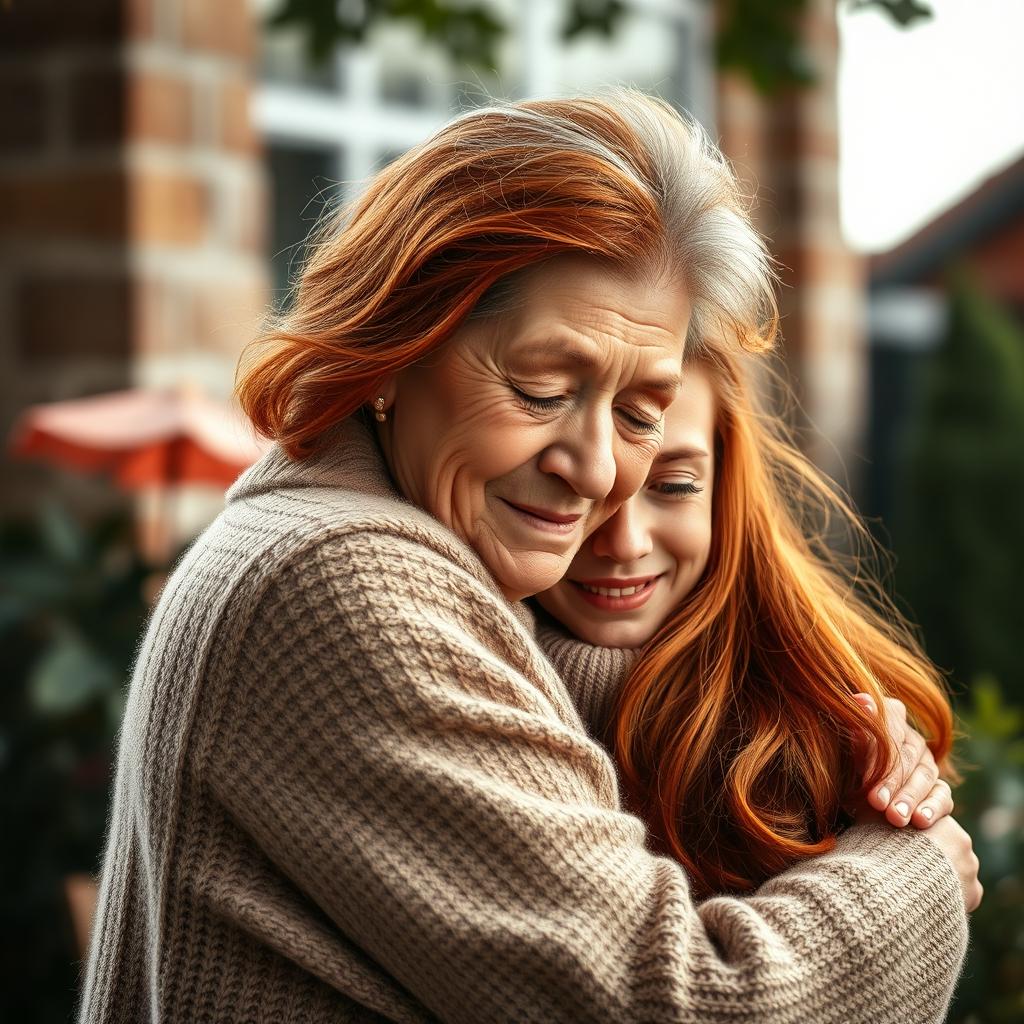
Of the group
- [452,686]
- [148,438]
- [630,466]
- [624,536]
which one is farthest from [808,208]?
[452,686]

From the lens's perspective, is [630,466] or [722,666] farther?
[722,666]

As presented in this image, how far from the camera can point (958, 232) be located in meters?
11.7

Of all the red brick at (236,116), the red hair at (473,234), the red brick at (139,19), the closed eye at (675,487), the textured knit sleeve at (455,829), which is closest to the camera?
the textured knit sleeve at (455,829)

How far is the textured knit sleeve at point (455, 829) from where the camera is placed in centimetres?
155

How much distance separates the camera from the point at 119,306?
4.11 m

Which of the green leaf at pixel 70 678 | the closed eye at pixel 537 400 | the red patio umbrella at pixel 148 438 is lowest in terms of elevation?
the green leaf at pixel 70 678

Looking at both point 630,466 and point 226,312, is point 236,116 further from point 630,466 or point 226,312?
point 630,466

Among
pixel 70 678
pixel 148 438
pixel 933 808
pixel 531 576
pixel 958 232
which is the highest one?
pixel 531 576

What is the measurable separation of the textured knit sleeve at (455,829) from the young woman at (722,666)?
30 centimetres

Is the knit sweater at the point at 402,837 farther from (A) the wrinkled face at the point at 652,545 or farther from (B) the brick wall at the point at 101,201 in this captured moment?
(B) the brick wall at the point at 101,201

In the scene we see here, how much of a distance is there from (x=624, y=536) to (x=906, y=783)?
0.52 m

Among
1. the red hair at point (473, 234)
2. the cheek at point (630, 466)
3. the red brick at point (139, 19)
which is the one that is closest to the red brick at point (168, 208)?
the red brick at point (139, 19)

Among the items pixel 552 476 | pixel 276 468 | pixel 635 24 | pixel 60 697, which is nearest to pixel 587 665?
pixel 552 476

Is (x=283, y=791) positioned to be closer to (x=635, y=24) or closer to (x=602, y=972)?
(x=602, y=972)
